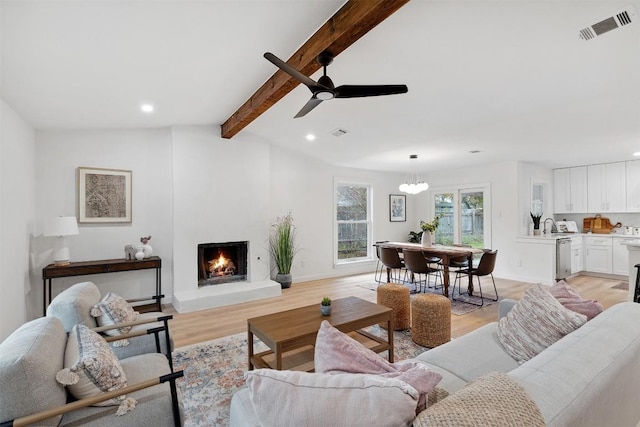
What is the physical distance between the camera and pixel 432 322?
3.06m

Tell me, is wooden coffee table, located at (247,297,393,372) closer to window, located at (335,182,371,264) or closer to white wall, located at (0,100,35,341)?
white wall, located at (0,100,35,341)

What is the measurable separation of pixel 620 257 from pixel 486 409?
7497mm

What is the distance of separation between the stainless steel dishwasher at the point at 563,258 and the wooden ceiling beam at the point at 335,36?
5.70 meters

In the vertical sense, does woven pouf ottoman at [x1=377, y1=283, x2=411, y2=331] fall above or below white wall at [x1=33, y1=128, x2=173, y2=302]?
below

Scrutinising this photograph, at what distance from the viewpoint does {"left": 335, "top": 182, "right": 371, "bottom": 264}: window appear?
22.8 ft

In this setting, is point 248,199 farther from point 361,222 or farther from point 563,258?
point 563,258

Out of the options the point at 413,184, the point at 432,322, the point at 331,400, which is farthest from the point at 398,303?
the point at 413,184

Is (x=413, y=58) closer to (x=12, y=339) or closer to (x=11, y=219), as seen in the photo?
(x=12, y=339)

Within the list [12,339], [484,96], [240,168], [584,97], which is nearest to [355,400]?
[12,339]

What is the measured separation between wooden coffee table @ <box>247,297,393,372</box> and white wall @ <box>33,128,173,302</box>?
2.88 metres

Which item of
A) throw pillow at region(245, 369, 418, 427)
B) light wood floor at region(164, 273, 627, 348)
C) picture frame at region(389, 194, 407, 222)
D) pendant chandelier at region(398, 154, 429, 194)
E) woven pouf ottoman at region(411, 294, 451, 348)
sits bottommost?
light wood floor at region(164, 273, 627, 348)

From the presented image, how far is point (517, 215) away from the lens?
6195 millimetres

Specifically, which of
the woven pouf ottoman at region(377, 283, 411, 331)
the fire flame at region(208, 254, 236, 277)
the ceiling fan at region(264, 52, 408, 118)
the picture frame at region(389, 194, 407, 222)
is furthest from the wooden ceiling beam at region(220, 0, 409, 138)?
the picture frame at region(389, 194, 407, 222)

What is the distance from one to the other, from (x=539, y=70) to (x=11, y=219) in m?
5.31
